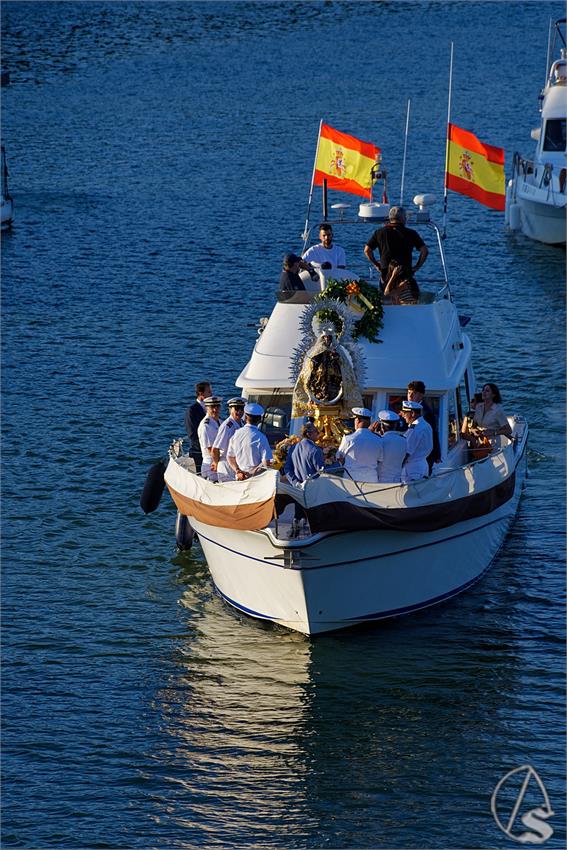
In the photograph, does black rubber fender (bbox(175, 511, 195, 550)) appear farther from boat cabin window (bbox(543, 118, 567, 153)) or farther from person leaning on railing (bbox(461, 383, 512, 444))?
boat cabin window (bbox(543, 118, 567, 153))

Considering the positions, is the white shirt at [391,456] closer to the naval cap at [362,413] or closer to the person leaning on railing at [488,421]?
the naval cap at [362,413]

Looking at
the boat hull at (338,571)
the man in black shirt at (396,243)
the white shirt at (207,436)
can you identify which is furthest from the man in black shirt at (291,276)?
the boat hull at (338,571)

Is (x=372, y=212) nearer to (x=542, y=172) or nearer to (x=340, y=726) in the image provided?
(x=340, y=726)

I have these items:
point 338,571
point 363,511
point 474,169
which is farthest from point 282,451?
point 474,169

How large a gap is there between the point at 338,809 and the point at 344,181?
42.3 feet

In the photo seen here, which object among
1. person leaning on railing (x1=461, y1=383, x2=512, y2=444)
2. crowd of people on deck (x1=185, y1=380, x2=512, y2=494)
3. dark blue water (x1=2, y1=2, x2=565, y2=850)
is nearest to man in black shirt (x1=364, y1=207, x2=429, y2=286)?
person leaning on railing (x1=461, y1=383, x2=512, y2=444)

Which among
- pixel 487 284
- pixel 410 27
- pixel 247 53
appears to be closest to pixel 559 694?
pixel 487 284

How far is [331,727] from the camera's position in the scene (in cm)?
1616

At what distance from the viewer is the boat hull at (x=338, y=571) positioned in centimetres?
1694

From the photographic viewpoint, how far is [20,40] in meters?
89.4

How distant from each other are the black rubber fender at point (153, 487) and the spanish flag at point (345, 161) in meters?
6.14

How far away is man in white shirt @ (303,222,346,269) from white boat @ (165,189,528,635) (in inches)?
33.1

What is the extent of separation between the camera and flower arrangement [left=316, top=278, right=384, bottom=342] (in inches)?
777

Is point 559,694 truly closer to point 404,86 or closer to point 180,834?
point 180,834
